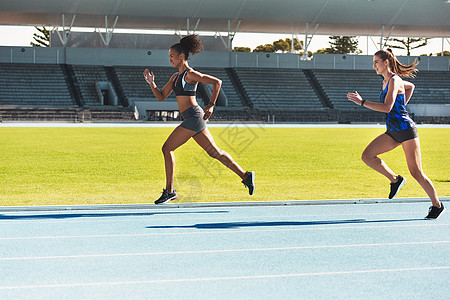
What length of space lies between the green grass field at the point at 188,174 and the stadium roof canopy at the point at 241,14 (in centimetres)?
3215

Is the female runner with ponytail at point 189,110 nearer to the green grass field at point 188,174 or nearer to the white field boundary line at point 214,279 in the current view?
the green grass field at point 188,174

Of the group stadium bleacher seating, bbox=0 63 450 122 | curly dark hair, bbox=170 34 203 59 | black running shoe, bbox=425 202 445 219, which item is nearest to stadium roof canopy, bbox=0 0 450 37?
stadium bleacher seating, bbox=0 63 450 122

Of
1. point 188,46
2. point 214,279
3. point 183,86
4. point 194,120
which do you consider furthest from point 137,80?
point 214,279

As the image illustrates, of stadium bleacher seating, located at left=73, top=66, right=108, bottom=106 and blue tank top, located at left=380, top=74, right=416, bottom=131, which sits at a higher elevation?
stadium bleacher seating, located at left=73, top=66, right=108, bottom=106

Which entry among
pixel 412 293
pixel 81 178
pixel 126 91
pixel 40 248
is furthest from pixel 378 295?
pixel 126 91

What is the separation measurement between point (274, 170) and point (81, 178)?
4.34 meters

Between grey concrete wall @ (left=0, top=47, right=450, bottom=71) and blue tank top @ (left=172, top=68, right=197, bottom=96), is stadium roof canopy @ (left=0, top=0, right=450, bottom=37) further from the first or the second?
blue tank top @ (left=172, top=68, right=197, bottom=96)

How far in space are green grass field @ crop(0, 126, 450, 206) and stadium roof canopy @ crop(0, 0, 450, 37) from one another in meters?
32.2

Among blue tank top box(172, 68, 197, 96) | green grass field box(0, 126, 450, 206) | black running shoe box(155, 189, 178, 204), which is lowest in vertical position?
black running shoe box(155, 189, 178, 204)

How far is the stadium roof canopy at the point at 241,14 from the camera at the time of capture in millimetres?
52000

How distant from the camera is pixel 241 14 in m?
54.9

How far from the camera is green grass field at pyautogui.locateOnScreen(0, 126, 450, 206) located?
1017 centimetres

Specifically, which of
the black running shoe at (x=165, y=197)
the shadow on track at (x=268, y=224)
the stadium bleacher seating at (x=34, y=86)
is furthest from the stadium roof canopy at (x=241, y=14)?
the shadow on track at (x=268, y=224)

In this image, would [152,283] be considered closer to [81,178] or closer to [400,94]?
[400,94]
